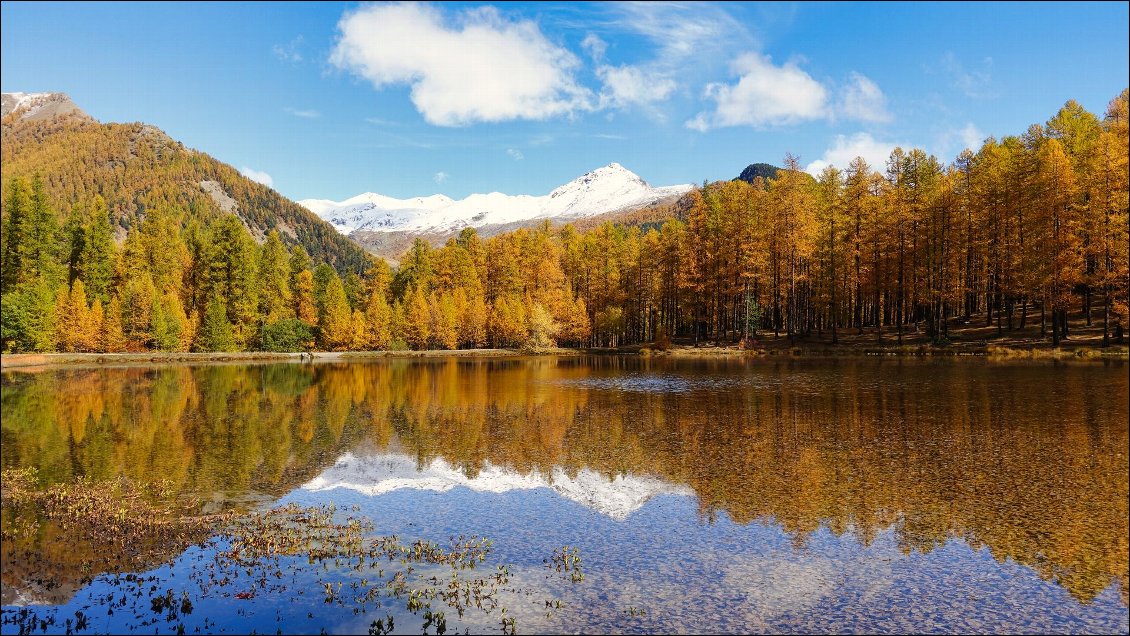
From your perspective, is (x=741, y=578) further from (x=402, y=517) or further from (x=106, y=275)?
(x=106, y=275)

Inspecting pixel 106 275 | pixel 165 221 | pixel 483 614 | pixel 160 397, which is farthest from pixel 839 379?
pixel 165 221

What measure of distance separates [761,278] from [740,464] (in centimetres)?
5958

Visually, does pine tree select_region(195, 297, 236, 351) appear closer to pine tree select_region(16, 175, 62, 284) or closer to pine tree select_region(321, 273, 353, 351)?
pine tree select_region(321, 273, 353, 351)

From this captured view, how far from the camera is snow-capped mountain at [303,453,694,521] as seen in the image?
1638 cm

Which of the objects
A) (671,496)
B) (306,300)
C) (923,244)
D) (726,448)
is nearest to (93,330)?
(306,300)

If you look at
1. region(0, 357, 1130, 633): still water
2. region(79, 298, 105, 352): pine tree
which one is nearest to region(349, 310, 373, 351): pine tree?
region(79, 298, 105, 352): pine tree

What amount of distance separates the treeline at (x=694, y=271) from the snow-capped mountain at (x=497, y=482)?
49.7 meters

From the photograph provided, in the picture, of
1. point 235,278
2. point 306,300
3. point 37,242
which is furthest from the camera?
point 306,300

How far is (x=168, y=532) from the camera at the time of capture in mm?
13961

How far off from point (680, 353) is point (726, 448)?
53042mm

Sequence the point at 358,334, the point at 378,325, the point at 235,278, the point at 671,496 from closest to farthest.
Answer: the point at 671,496
the point at 358,334
the point at 378,325
the point at 235,278

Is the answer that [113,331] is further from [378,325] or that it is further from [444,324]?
[444,324]

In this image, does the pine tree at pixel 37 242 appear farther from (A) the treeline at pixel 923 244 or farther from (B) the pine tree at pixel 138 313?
(A) the treeline at pixel 923 244

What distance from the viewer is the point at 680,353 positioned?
7425 cm
